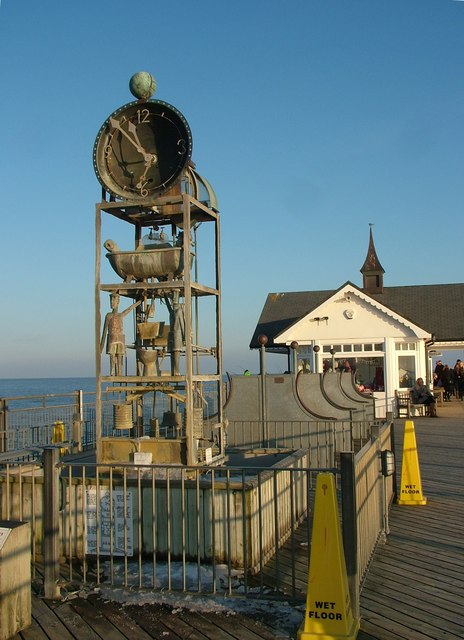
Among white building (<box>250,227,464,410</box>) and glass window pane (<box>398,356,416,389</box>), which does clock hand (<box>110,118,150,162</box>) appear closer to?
white building (<box>250,227,464,410</box>)

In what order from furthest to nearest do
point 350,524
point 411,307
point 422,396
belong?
1. point 411,307
2. point 422,396
3. point 350,524

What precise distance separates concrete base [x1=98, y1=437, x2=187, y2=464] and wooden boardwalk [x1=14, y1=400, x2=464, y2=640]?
180cm

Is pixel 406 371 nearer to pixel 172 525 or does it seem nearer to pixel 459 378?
pixel 459 378

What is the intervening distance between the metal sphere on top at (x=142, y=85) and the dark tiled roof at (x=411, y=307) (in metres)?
21.5

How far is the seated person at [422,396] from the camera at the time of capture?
2467 centimetres

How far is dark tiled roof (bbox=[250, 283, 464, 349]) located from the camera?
101 feet

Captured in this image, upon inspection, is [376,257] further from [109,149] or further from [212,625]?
[212,625]

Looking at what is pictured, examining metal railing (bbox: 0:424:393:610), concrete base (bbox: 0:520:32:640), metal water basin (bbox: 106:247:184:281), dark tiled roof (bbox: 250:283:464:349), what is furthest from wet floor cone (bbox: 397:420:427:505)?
dark tiled roof (bbox: 250:283:464:349)

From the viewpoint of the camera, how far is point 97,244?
9.05 metres

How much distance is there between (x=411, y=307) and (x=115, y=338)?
1004 inches

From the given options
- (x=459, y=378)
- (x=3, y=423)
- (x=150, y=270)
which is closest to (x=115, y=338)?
(x=150, y=270)

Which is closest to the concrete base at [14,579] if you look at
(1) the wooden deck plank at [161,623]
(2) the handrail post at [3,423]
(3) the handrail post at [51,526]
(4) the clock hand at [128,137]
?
(3) the handrail post at [51,526]

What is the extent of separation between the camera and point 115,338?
9.00 meters

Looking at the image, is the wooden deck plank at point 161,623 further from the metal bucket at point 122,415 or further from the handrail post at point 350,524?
the metal bucket at point 122,415
